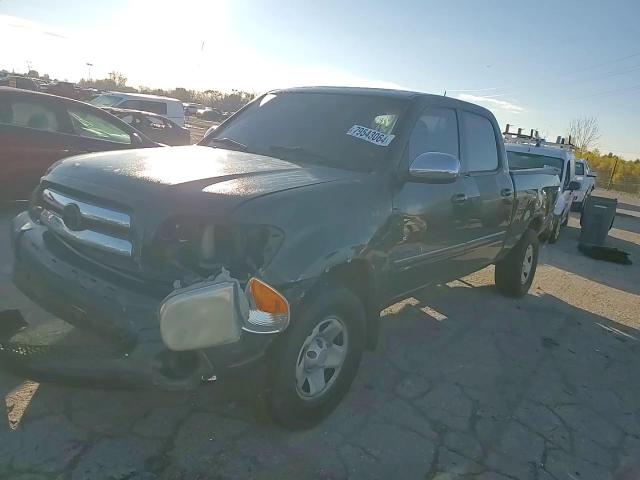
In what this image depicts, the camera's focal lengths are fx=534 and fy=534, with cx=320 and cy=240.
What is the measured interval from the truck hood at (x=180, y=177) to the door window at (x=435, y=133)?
699mm

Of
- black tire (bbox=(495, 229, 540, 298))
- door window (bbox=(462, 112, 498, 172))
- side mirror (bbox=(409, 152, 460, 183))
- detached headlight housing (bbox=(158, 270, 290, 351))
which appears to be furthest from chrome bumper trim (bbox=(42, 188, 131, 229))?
black tire (bbox=(495, 229, 540, 298))

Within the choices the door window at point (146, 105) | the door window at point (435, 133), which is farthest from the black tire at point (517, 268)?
the door window at point (146, 105)

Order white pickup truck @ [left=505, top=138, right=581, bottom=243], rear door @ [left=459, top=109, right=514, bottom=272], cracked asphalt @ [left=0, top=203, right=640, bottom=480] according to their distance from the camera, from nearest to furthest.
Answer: cracked asphalt @ [left=0, top=203, right=640, bottom=480], rear door @ [left=459, top=109, right=514, bottom=272], white pickup truck @ [left=505, top=138, right=581, bottom=243]

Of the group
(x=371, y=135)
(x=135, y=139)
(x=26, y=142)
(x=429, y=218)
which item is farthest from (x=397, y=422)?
(x=26, y=142)

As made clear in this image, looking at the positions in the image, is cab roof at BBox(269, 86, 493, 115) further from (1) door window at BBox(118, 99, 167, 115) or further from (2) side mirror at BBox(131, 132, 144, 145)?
(1) door window at BBox(118, 99, 167, 115)

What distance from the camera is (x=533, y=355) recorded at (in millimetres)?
4629

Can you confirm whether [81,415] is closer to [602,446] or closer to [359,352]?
[359,352]

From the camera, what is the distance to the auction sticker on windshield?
3.51m

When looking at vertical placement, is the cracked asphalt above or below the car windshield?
below

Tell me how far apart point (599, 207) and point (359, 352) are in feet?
31.9

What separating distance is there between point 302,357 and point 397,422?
2.85 ft

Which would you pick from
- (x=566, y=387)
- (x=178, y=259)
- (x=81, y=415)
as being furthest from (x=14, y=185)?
(x=566, y=387)

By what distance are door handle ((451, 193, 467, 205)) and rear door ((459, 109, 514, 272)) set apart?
10 cm

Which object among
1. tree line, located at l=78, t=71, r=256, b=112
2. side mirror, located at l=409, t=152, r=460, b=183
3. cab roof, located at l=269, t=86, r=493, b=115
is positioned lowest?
tree line, located at l=78, t=71, r=256, b=112
